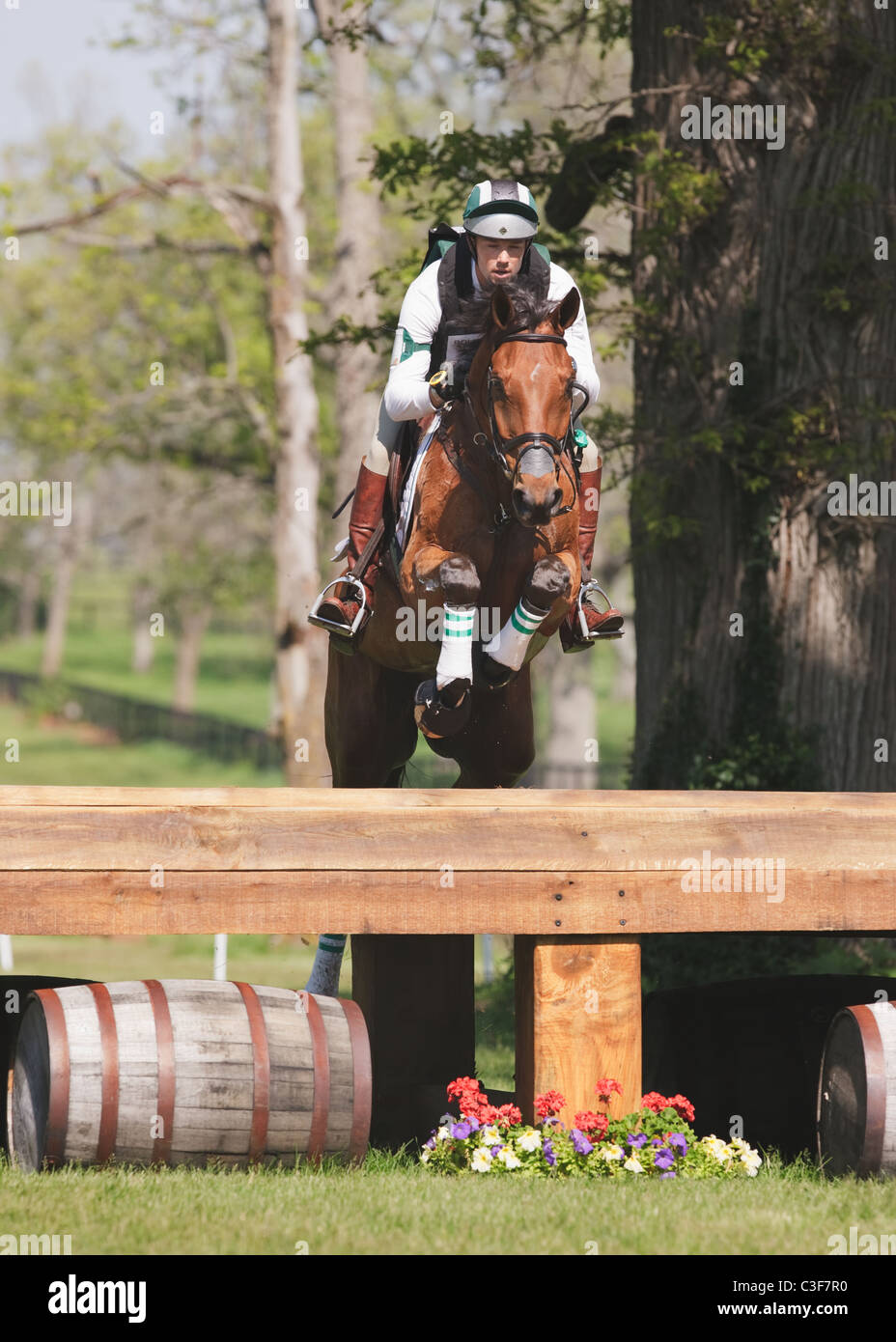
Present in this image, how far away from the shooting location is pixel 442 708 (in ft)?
20.1

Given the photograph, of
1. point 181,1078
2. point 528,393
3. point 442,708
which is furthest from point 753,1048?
point 528,393

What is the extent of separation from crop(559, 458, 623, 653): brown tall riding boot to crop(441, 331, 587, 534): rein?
0.49m

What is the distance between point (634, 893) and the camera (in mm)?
5672

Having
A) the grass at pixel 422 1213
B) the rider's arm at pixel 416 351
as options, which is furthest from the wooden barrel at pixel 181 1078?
the rider's arm at pixel 416 351

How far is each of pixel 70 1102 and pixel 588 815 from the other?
6.69 feet

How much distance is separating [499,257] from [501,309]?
43cm

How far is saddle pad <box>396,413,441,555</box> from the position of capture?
6.21 m

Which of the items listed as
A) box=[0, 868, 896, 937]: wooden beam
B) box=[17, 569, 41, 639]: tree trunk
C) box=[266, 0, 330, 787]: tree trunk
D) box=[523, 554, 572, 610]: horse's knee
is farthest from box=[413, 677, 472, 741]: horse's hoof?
box=[17, 569, 41, 639]: tree trunk

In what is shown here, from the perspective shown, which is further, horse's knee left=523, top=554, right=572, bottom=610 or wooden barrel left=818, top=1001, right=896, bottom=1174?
horse's knee left=523, top=554, right=572, bottom=610

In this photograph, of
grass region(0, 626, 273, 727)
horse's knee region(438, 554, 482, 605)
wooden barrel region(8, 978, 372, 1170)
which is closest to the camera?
wooden barrel region(8, 978, 372, 1170)

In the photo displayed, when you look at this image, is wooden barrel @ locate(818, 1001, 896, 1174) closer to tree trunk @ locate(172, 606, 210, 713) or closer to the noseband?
the noseband

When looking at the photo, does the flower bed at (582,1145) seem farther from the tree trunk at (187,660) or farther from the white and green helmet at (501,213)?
the tree trunk at (187,660)
